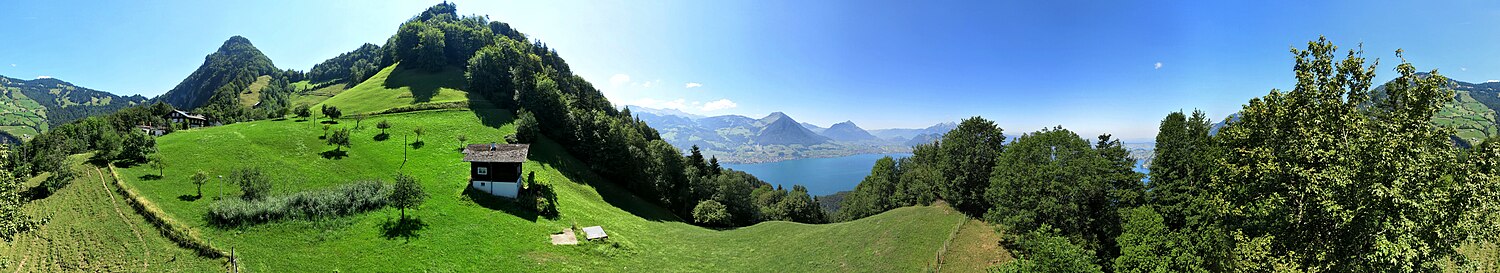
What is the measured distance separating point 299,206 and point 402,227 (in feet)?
24.7

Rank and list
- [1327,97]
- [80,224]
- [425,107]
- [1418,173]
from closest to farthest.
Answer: [1418,173]
[1327,97]
[80,224]
[425,107]

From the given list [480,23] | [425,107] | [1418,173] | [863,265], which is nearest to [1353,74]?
[1418,173]

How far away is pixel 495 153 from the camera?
44219 mm

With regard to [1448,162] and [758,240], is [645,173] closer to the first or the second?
[758,240]

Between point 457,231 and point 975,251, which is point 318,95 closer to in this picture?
point 457,231

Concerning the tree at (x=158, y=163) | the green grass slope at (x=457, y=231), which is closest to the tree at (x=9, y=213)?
the green grass slope at (x=457, y=231)

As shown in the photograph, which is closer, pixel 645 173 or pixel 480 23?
pixel 645 173

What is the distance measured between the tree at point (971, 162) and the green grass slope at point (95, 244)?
56.7 metres

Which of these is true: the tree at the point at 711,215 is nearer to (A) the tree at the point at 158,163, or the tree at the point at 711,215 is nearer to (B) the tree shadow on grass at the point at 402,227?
(B) the tree shadow on grass at the point at 402,227

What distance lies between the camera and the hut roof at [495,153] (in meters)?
43.2

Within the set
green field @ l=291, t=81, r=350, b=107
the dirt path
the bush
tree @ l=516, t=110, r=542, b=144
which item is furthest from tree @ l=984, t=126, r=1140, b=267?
green field @ l=291, t=81, r=350, b=107

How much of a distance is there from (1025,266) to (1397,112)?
12.1 metres

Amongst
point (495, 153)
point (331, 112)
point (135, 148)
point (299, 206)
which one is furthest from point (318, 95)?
point (299, 206)

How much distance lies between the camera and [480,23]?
160 meters
